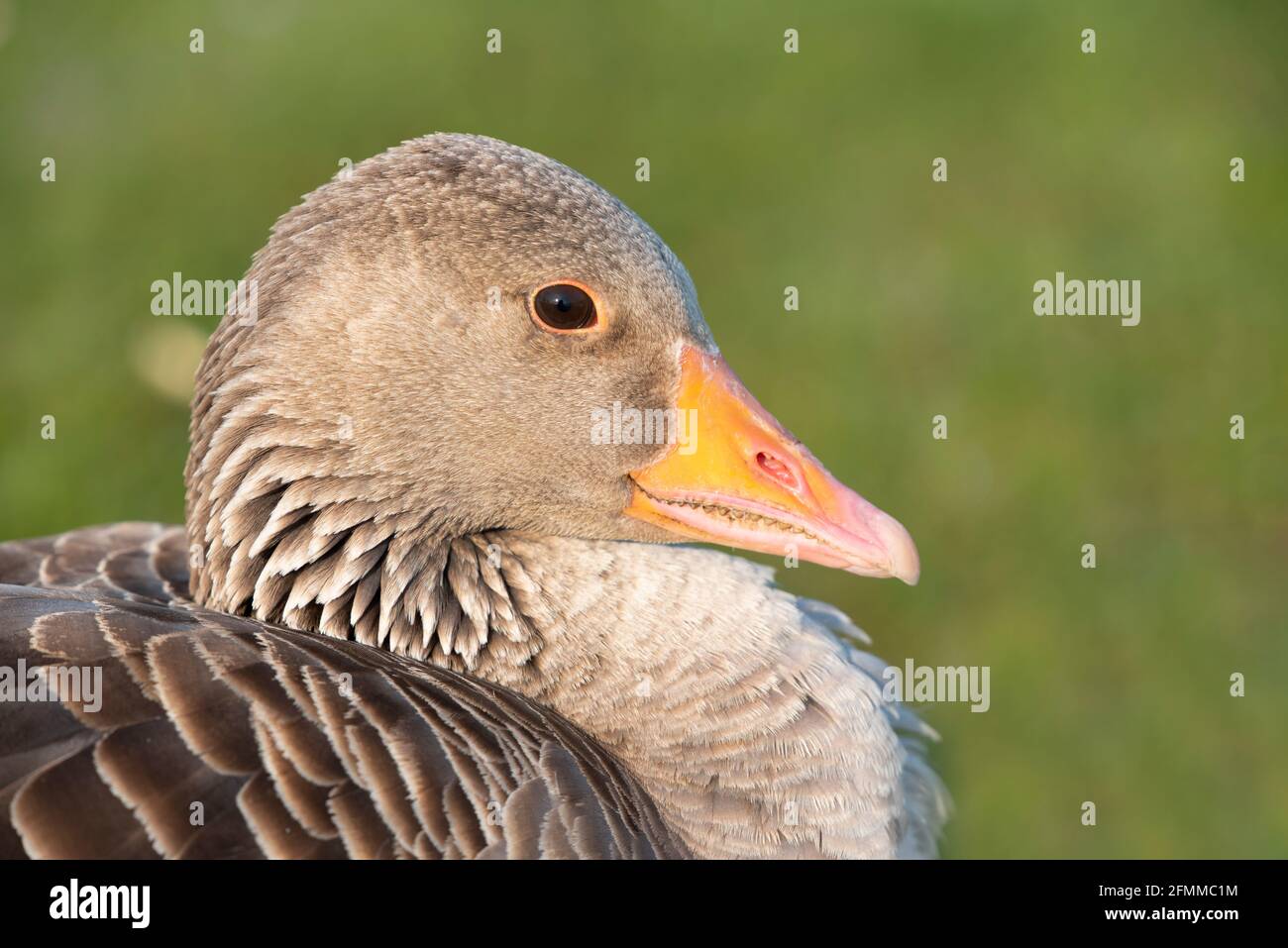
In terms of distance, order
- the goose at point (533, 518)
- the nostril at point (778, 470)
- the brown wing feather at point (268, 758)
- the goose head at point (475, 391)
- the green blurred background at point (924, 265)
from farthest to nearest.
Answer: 1. the green blurred background at point (924, 265)
2. the nostril at point (778, 470)
3. the goose head at point (475, 391)
4. the goose at point (533, 518)
5. the brown wing feather at point (268, 758)

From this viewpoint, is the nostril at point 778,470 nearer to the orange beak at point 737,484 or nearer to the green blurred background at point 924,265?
the orange beak at point 737,484

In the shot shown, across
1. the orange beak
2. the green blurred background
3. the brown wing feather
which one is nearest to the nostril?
the orange beak

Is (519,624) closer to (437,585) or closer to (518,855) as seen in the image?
(437,585)

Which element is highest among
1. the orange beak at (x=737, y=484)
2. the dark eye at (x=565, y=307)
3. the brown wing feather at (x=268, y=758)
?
the dark eye at (x=565, y=307)

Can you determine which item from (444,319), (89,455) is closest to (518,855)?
(444,319)

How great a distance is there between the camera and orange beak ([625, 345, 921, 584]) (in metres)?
3.56

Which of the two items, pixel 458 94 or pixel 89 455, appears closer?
pixel 89 455

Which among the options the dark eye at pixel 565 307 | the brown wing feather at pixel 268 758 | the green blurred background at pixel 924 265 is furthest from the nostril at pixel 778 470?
the green blurred background at pixel 924 265

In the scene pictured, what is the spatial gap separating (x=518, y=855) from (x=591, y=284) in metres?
1.48

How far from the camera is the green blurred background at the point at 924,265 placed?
6.20 meters

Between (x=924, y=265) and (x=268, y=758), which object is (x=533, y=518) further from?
(x=924, y=265)

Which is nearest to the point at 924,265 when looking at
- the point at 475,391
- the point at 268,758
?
the point at 475,391

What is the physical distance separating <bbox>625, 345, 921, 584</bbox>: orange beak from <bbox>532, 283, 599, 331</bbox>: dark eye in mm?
298

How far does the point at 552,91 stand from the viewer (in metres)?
9.05
